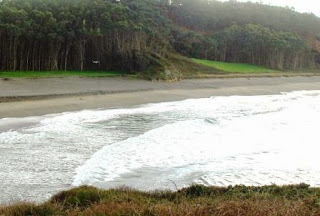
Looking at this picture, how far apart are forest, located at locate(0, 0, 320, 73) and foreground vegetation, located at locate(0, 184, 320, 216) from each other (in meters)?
25.8

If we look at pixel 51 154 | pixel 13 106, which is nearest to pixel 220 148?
pixel 51 154

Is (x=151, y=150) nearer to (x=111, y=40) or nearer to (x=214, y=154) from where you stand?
(x=214, y=154)

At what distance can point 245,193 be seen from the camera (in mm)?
7090

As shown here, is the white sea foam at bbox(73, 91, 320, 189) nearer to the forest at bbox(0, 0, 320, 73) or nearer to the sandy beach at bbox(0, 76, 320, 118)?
the sandy beach at bbox(0, 76, 320, 118)

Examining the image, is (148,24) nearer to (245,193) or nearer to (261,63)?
(261,63)

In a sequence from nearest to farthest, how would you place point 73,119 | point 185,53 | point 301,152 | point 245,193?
point 245,193, point 301,152, point 73,119, point 185,53

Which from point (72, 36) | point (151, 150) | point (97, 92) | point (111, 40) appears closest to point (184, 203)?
point (151, 150)

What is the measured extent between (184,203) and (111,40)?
108 ft

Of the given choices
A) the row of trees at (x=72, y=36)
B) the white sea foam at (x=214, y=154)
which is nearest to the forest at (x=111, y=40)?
the row of trees at (x=72, y=36)

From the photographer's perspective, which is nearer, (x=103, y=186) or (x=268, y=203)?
(x=268, y=203)

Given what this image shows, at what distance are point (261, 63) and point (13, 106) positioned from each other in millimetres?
42507

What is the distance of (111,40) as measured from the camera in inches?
1486

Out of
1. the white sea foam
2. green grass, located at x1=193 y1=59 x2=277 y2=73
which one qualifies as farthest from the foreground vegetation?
green grass, located at x1=193 y1=59 x2=277 y2=73

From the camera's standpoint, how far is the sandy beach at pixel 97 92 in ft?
69.6
